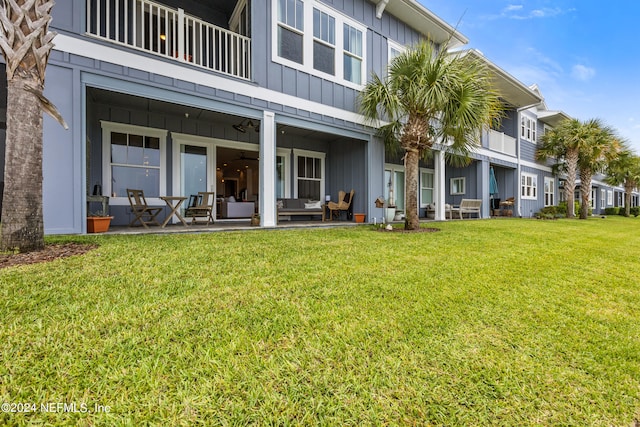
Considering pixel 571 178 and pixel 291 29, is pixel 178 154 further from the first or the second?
pixel 571 178

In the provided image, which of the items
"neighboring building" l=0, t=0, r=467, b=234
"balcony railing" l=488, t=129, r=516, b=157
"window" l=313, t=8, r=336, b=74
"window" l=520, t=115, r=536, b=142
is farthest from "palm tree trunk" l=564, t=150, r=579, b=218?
"window" l=313, t=8, r=336, b=74

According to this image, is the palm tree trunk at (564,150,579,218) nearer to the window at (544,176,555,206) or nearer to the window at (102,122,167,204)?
the window at (544,176,555,206)

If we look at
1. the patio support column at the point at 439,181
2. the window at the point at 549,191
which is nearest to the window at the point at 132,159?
the patio support column at the point at 439,181

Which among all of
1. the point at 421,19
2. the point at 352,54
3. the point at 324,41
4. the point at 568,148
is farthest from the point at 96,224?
the point at 568,148

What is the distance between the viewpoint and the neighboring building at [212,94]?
13.9ft

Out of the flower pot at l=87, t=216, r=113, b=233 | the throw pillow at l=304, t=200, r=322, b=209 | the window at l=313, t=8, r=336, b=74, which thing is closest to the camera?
the flower pot at l=87, t=216, r=113, b=233

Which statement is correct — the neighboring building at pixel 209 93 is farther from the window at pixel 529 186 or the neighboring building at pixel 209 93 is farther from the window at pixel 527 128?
the window at pixel 529 186

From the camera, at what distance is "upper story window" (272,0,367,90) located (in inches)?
248

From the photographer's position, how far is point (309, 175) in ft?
30.3

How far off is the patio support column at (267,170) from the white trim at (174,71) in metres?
0.49

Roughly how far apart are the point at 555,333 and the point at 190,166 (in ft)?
26.0

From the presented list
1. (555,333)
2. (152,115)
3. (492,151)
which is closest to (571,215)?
(492,151)

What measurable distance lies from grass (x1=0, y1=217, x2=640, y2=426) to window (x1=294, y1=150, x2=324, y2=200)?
20.9 ft

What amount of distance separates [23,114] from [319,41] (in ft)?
19.6
